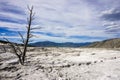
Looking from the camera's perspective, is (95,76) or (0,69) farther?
(0,69)

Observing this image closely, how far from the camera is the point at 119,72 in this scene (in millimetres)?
11469

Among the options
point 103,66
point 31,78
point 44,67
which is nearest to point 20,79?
point 31,78

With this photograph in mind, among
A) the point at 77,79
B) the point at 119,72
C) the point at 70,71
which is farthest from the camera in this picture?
the point at 70,71

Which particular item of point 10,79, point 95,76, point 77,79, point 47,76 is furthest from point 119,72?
point 10,79

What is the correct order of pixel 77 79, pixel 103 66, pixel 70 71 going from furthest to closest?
pixel 103 66 < pixel 70 71 < pixel 77 79

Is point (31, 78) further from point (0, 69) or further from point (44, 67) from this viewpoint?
point (0, 69)

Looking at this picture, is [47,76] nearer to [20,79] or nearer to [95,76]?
[20,79]

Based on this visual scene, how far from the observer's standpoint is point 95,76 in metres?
11.1

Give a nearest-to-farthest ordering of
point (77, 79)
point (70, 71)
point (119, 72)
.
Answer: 1. point (77, 79)
2. point (119, 72)
3. point (70, 71)

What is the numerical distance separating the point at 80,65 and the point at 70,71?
1833 mm

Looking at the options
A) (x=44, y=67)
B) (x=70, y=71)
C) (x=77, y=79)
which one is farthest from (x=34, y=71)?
(x=77, y=79)

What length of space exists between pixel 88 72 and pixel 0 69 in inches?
247

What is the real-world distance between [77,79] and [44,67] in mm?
3598

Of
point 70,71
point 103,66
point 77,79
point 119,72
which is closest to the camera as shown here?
point 77,79
